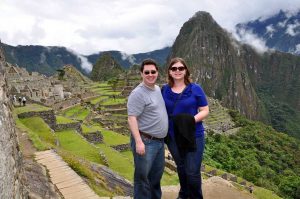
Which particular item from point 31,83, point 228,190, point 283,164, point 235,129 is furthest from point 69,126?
point 235,129

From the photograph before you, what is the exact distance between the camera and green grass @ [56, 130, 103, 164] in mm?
14500

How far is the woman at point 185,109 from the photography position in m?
5.58

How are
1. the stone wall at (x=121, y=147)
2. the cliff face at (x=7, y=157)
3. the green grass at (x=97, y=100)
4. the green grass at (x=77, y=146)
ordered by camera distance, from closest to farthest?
the cliff face at (x=7, y=157), the green grass at (x=77, y=146), the stone wall at (x=121, y=147), the green grass at (x=97, y=100)

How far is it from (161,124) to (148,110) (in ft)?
0.87

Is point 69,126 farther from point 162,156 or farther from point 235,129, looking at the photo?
point 235,129

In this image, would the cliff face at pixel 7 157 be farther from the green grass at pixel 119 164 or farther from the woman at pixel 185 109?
the green grass at pixel 119 164

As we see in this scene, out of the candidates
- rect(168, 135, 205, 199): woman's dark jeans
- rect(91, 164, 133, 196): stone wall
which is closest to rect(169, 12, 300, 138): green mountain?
rect(91, 164, 133, 196): stone wall

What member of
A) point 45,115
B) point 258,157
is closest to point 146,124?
point 45,115

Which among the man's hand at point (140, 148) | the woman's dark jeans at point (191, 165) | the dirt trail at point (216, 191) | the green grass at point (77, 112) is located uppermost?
the man's hand at point (140, 148)

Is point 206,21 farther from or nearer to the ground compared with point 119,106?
farther from the ground

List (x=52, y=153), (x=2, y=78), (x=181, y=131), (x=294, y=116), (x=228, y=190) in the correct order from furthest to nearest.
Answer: (x=294, y=116), (x=52, y=153), (x=228, y=190), (x=181, y=131), (x=2, y=78)

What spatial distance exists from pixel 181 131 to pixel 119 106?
34.1 meters

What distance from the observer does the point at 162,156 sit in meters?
5.68

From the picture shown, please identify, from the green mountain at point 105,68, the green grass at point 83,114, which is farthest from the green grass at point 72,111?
the green mountain at point 105,68
